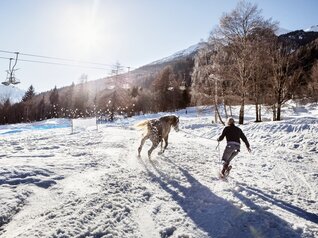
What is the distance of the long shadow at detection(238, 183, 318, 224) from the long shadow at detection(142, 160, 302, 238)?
62 centimetres

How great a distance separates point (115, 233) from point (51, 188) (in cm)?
294

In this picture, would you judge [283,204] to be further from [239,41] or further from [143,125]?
[239,41]

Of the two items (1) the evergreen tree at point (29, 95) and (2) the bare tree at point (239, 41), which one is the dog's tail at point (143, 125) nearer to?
(2) the bare tree at point (239, 41)

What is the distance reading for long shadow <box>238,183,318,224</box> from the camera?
257 inches

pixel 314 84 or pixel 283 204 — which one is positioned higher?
pixel 314 84

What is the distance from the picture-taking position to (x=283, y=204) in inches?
286

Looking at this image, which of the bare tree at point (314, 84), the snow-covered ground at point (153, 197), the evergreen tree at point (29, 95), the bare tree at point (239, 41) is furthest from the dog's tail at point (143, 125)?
the evergreen tree at point (29, 95)

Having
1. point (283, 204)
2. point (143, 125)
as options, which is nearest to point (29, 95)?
point (143, 125)

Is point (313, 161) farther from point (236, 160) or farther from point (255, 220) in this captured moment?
point (255, 220)

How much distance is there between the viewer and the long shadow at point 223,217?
5670 millimetres

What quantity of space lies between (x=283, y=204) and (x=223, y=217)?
1864 millimetres

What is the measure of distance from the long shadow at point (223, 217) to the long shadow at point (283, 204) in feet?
2.03

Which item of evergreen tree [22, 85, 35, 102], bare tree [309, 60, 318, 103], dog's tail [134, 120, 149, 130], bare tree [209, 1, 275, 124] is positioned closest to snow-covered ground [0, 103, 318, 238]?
dog's tail [134, 120, 149, 130]

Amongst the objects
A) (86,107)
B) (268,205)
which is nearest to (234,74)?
(268,205)
